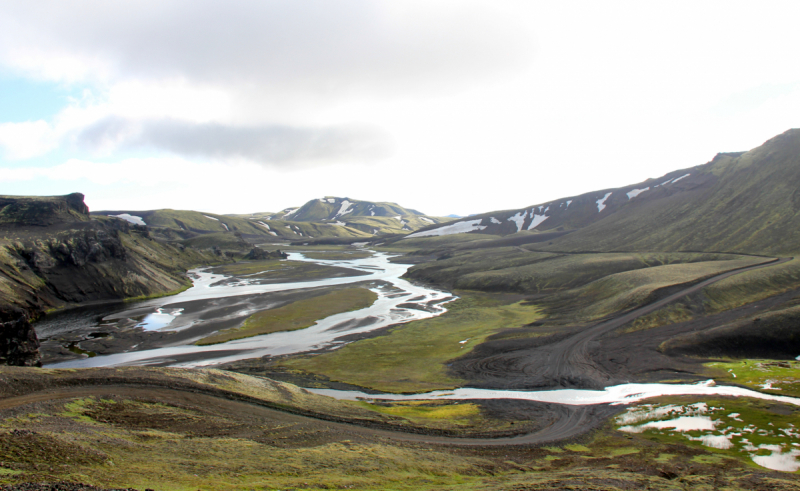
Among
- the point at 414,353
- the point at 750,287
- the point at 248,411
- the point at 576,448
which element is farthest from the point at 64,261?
the point at 750,287

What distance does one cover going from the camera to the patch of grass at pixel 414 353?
40.1 m

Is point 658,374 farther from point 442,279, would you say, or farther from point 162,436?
point 442,279

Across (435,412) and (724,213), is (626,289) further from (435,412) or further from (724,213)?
(724,213)

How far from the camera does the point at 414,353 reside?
161ft

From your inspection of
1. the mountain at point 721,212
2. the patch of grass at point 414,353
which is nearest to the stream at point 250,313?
the patch of grass at point 414,353

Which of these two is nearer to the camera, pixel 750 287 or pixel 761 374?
pixel 761 374

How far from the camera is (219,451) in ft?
58.3

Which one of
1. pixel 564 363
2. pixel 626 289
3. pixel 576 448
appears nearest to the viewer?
pixel 576 448

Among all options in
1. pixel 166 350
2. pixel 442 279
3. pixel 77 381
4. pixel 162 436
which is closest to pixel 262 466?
pixel 162 436

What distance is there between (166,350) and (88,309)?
38.7 m

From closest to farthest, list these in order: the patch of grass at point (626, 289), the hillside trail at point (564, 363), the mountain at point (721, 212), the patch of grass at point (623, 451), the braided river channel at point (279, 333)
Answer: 1. the patch of grass at point (623, 451)
2. the braided river channel at point (279, 333)
3. the hillside trail at point (564, 363)
4. the patch of grass at point (626, 289)
5. the mountain at point (721, 212)

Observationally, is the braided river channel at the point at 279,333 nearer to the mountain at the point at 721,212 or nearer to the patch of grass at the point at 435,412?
the patch of grass at the point at 435,412

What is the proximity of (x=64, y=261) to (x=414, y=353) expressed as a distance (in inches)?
3247

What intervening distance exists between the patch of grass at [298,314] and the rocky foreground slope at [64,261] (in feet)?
117
